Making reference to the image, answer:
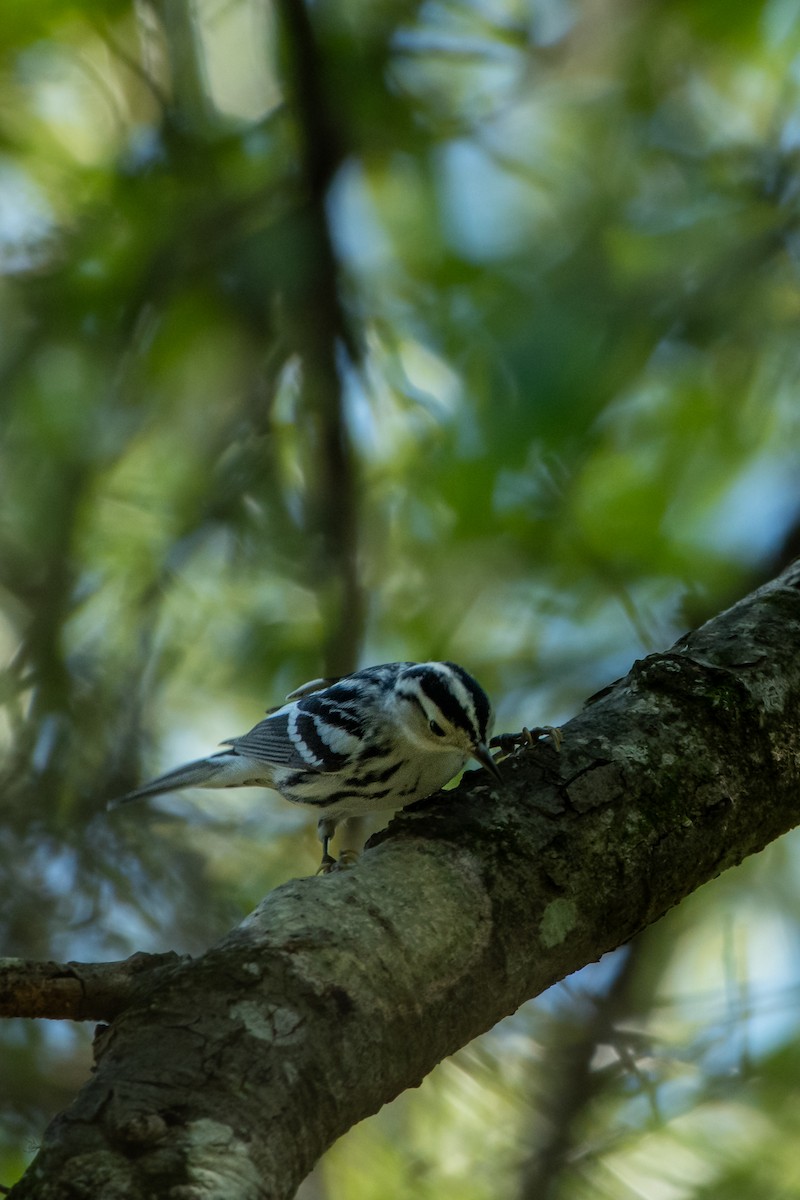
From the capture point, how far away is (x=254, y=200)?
16.1ft

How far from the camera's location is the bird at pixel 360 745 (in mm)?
3586

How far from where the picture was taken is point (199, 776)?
4727 millimetres

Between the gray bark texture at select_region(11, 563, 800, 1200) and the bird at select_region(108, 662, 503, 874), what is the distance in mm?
955

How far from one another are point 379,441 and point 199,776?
6.24ft

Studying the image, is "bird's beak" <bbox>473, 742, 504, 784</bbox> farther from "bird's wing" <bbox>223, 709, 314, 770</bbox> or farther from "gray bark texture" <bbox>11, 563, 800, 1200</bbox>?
"bird's wing" <bbox>223, 709, 314, 770</bbox>

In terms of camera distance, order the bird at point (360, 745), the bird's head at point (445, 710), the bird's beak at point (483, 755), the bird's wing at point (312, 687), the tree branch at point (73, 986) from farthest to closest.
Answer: the bird's wing at point (312, 687) < the bird at point (360, 745) < the bird's head at point (445, 710) < the bird's beak at point (483, 755) < the tree branch at point (73, 986)

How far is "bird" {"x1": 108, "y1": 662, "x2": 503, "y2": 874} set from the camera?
11.8ft

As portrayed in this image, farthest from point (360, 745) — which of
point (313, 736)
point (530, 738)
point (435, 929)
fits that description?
point (435, 929)

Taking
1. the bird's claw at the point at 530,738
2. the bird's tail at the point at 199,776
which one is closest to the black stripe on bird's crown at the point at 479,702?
the bird's claw at the point at 530,738

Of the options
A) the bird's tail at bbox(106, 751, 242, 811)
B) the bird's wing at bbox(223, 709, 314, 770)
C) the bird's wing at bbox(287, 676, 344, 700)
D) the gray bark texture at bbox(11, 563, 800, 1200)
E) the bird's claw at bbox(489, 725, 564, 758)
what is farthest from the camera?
the bird's tail at bbox(106, 751, 242, 811)

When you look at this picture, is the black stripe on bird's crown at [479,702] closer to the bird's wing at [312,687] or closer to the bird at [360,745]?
the bird at [360,745]

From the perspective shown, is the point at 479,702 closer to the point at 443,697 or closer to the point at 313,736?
the point at 443,697

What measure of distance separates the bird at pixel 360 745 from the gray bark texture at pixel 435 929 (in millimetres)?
955

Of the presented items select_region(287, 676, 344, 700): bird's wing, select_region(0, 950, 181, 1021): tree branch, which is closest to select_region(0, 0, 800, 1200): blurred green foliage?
select_region(287, 676, 344, 700): bird's wing
